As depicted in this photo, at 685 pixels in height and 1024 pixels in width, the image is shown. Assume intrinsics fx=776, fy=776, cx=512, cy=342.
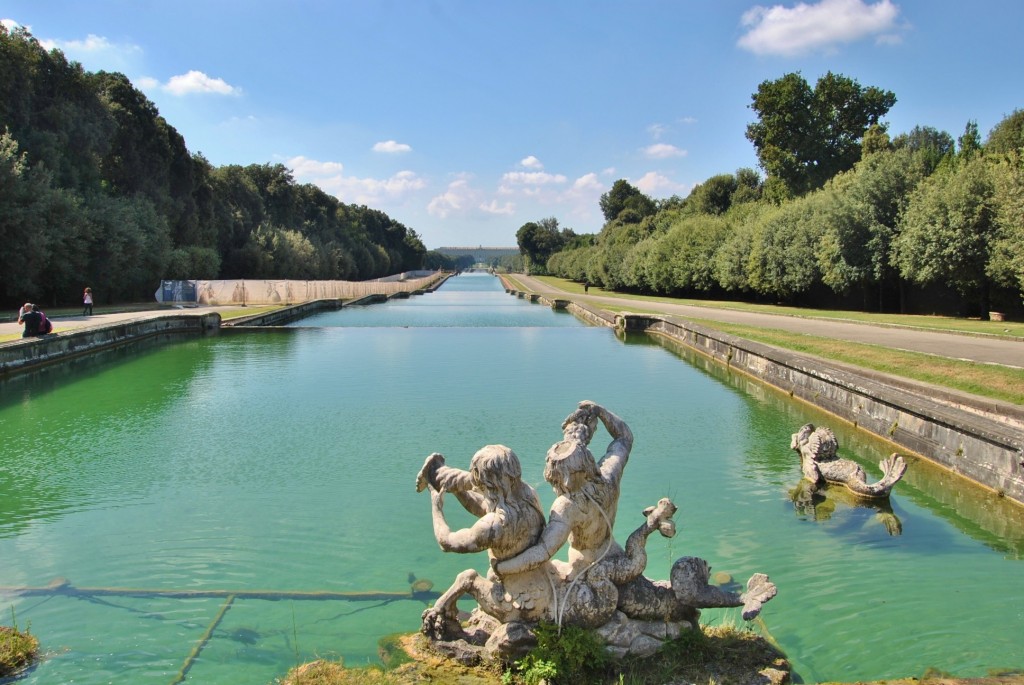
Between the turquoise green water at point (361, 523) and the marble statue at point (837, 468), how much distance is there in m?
0.29

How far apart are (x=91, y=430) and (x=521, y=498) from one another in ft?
32.5

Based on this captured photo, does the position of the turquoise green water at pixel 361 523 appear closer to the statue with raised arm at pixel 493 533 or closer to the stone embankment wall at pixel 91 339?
the statue with raised arm at pixel 493 533

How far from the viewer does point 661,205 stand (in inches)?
4183

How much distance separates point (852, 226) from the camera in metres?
31.5

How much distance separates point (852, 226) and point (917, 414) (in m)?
23.7

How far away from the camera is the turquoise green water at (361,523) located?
5.12m

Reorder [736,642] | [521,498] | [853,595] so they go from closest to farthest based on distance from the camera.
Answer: [521,498] < [736,642] < [853,595]

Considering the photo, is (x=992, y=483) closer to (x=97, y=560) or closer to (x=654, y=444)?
(x=654, y=444)

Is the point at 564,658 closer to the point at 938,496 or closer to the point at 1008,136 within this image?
the point at 938,496

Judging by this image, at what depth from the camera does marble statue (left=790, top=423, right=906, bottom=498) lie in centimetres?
799

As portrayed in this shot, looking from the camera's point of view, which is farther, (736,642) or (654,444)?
(654,444)

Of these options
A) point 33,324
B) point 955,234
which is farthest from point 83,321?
point 955,234

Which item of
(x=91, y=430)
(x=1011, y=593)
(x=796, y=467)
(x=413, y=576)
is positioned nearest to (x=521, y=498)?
(x=413, y=576)

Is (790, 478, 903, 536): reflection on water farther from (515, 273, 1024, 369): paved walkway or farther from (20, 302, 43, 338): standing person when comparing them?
(20, 302, 43, 338): standing person
